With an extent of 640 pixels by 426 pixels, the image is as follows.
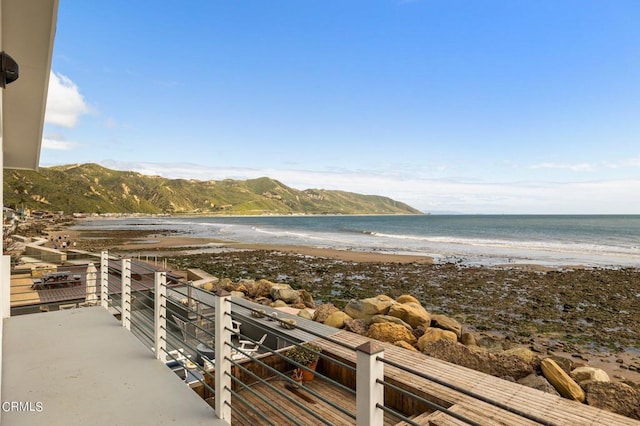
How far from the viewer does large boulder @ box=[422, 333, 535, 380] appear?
687 centimetres

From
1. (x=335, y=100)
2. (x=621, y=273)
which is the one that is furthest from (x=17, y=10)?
(x=335, y=100)

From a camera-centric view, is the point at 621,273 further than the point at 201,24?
No

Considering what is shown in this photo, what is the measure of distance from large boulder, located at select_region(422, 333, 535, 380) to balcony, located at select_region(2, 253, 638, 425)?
0.79m

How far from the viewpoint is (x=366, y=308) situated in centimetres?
1100

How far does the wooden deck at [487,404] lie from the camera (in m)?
4.39

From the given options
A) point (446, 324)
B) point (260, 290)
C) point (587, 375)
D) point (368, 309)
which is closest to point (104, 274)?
point (368, 309)

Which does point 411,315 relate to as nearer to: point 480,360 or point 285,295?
point 480,360

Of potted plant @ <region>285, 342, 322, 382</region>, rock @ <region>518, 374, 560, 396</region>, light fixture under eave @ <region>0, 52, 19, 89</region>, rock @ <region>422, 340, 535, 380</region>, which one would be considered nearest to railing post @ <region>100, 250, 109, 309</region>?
potted plant @ <region>285, 342, 322, 382</region>

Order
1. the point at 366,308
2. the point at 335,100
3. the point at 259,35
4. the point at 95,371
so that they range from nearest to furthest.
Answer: the point at 95,371 → the point at 366,308 → the point at 259,35 → the point at 335,100

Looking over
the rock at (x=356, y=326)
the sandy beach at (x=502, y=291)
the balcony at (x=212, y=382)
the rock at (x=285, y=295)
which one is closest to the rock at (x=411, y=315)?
the rock at (x=356, y=326)

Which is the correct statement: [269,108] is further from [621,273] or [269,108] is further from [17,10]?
[17,10]

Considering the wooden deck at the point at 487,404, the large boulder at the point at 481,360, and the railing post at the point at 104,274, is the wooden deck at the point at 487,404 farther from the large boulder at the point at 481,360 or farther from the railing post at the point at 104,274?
the railing post at the point at 104,274

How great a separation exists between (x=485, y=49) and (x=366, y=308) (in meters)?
28.8

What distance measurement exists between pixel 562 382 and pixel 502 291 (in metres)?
A: 13.1
